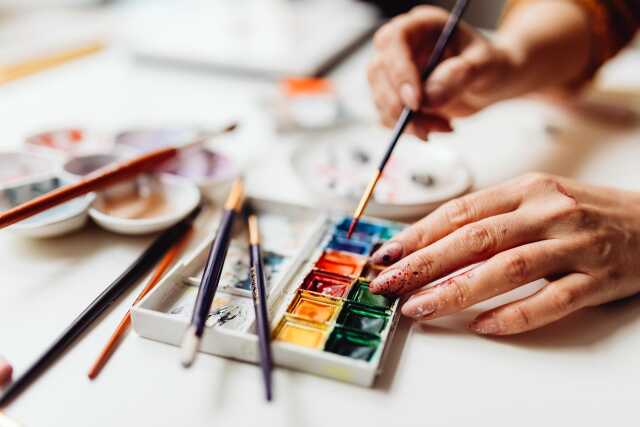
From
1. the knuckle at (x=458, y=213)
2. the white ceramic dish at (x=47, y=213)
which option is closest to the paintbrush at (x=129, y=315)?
the white ceramic dish at (x=47, y=213)

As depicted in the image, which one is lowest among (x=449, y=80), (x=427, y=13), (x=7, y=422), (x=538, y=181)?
(x=7, y=422)

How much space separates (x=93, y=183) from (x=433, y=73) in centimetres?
52

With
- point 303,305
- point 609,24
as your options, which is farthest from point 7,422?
point 609,24

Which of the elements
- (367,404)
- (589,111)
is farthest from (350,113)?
(367,404)

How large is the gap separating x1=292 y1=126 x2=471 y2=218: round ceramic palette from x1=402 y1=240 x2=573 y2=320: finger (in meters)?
0.19

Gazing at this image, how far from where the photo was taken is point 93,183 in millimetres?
632

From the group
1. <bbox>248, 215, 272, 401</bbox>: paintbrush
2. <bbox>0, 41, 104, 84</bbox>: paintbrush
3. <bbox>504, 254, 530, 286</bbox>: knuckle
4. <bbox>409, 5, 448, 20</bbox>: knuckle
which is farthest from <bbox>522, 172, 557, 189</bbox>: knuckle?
<bbox>0, 41, 104, 84</bbox>: paintbrush

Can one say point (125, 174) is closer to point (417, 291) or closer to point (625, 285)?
point (417, 291)

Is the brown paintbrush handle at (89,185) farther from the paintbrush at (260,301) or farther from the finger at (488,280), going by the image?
the finger at (488,280)

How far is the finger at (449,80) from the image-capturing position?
81cm

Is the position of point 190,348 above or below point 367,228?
below

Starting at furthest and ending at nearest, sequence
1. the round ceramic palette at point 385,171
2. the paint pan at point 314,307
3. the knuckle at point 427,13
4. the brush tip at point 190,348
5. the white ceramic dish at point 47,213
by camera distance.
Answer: the knuckle at point 427,13
the round ceramic palette at point 385,171
the white ceramic dish at point 47,213
the paint pan at point 314,307
the brush tip at point 190,348

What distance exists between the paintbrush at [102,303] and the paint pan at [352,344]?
0.24 metres

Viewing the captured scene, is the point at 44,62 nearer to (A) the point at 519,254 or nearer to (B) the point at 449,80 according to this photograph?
(B) the point at 449,80
